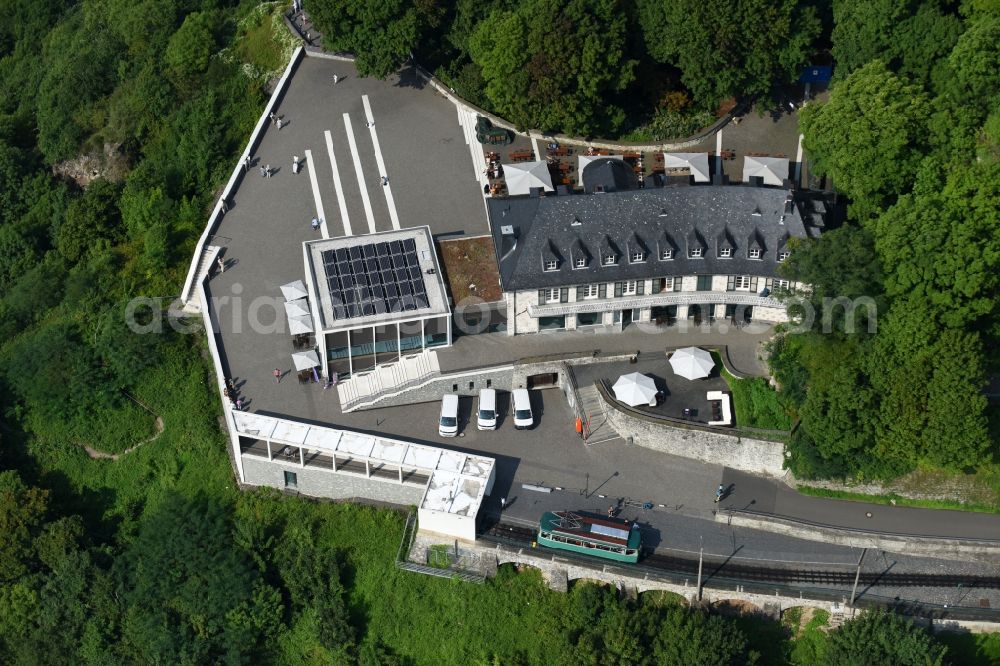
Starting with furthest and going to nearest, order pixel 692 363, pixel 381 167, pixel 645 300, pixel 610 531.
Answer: pixel 381 167
pixel 645 300
pixel 692 363
pixel 610 531

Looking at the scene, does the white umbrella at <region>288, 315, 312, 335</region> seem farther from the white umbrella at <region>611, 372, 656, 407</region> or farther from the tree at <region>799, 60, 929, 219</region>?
the tree at <region>799, 60, 929, 219</region>

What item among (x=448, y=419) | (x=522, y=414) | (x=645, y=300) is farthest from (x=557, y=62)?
(x=448, y=419)

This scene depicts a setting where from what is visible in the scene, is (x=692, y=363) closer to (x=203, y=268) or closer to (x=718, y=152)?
(x=718, y=152)

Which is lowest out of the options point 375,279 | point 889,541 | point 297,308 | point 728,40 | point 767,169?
point 889,541

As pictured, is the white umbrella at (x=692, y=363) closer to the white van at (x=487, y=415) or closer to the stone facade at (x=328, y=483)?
the white van at (x=487, y=415)

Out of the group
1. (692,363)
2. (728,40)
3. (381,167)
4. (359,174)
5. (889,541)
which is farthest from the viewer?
(381,167)

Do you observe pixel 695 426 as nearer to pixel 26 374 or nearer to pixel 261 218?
pixel 261 218

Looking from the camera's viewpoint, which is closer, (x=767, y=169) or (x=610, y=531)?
(x=610, y=531)

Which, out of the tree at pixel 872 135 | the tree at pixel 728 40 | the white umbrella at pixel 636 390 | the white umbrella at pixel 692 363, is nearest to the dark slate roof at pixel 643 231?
the tree at pixel 872 135
